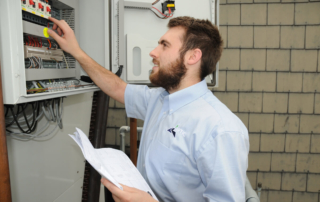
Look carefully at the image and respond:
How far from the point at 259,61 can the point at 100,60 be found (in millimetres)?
1920

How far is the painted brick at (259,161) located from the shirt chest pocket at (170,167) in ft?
6.96

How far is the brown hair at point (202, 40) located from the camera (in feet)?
3.48

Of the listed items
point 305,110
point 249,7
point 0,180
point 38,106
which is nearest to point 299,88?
point 305,110

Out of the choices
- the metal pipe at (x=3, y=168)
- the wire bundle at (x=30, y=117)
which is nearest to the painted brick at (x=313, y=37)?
the wire bundle at (x=30, y=117)

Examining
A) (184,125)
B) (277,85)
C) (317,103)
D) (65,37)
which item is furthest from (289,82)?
(65,37)

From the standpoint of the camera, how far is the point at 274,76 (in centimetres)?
259

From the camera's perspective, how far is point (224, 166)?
755 mm

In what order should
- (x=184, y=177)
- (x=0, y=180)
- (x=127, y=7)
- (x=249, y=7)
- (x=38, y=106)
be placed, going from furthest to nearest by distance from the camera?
(x=249, y=7) < (x=127, y=7) < (x=38, y=106) < (x=184, y=177) < (x=0, y=180)

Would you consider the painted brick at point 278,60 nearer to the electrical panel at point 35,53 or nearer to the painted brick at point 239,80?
the painted brick at point 239,80

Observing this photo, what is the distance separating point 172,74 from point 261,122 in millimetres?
1977

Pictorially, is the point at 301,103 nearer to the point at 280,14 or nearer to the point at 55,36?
the point at 280,14

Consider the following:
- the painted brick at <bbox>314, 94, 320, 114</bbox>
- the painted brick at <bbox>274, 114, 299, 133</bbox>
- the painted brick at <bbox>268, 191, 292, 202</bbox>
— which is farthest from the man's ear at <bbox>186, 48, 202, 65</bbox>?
the painted brick at <bbox>268, 191, 292, 202</bbox>

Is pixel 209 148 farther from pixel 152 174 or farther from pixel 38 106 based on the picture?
pixel 38 106

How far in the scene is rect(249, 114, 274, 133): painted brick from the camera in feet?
8.65
